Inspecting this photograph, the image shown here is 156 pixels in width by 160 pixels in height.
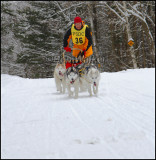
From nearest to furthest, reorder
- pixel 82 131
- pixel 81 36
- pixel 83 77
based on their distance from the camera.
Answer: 1. pixel 82 131
2. pixel 83 77
3. pixel 81 36

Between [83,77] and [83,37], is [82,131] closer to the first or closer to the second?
[83,77]

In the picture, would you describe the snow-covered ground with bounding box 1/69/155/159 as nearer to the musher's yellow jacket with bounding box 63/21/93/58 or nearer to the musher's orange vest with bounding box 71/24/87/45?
the musher's yellow jacket with bounding box 63/21/93/58

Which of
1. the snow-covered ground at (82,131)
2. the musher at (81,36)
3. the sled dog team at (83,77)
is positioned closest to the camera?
the snow-covered ground at (82,131)

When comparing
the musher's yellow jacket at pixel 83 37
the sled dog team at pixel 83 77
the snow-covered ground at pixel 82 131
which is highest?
the musher's yellow jacket at pixel 83 37

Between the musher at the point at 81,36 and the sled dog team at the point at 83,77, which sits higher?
the musher at the point at 81,36

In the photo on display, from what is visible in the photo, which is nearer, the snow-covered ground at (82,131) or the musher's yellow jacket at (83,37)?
the snow-covered ground at (82,131)

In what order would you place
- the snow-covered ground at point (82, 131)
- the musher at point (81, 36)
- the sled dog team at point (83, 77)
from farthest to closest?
the musher at point (81, 36)
the sled dog team at point (83, 77)
the snow-covered ground at point (82, 131)

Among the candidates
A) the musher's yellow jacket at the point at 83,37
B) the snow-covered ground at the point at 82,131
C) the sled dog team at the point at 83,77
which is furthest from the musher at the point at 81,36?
the snow-covered ground at the point at 82,131

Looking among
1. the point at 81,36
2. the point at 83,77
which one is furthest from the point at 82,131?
the point at 81,36

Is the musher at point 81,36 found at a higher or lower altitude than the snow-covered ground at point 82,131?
higher

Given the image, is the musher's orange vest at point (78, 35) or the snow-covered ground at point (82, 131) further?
the musher's orange vest at point (78, 35)

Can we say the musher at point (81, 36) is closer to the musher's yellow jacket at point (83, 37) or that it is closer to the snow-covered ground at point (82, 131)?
the musher's yellow jacket at point (83, 37)

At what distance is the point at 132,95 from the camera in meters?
4.37

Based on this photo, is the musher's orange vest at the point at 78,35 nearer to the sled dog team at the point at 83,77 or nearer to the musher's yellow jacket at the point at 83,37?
the musher's yellow jacket at the point at 83,37
